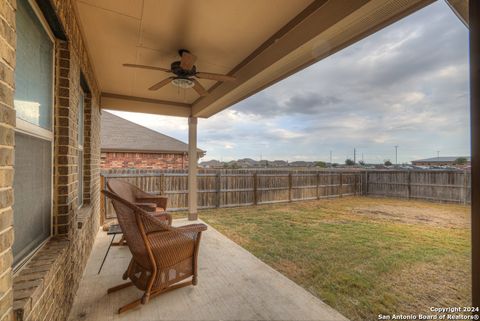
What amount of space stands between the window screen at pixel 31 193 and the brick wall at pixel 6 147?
0.45 meters

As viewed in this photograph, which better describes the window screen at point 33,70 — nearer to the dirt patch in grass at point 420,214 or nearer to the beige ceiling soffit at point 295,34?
the beige ceiling soffit at point 295,34

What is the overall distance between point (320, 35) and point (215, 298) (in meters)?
2.73

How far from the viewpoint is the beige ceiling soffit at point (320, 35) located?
1615 millimetres

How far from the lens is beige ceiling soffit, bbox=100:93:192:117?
4590 millimetres

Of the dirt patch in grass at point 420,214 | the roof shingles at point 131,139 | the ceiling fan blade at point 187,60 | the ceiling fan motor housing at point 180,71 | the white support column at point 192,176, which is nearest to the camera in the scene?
the ceiling fan blade at point 187,60

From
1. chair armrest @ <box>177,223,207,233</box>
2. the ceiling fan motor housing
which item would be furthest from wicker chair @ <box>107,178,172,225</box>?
the ceiling fan motor housing

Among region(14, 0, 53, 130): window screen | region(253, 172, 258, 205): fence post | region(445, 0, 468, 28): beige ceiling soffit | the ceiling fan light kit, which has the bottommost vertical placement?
region(253, 172, 258, 205): fence post

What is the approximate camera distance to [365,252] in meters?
3.86

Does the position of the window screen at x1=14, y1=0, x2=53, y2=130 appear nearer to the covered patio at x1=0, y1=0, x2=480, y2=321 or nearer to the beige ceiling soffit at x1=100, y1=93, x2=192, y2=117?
the covered patio at x1=0, y1=0, x2=480, y2=321

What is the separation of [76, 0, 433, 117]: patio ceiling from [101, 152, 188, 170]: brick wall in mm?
6297

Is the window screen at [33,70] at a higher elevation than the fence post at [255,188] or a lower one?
higher

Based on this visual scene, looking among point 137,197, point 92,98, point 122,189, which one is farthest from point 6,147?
point 137,197

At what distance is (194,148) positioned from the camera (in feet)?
18.3

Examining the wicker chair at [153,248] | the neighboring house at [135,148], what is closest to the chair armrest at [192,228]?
the wicker chair at [153,248]
